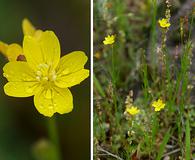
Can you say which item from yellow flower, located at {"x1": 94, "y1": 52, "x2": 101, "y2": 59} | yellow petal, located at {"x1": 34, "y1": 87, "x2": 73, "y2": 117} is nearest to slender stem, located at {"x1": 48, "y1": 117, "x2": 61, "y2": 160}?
yellow petal, located at {"x1": 34, "y1": 87, "x2": 73, "y2": 117}

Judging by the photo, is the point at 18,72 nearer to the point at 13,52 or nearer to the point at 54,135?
the point at 13,52

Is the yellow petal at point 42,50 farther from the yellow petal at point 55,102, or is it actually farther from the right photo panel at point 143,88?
the right photo panel at point 143,88

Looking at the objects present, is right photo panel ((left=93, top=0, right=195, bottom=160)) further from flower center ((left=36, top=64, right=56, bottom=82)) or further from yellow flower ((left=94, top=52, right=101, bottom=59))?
flower center ((left=36, top=64, right=56, bottom=82))

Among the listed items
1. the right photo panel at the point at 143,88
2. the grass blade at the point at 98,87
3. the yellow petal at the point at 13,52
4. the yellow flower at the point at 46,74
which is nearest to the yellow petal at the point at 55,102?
the yellow flower at the point at 46,74

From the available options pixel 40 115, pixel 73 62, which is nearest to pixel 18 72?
pixel 73 62

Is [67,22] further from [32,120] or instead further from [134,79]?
[134,79]

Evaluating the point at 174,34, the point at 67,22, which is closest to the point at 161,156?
the point at 67,22

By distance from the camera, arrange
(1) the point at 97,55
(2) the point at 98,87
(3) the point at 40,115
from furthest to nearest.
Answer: (1) the point at 97,55 → (2) the point at 98,87 → (3) the point at 40,115
